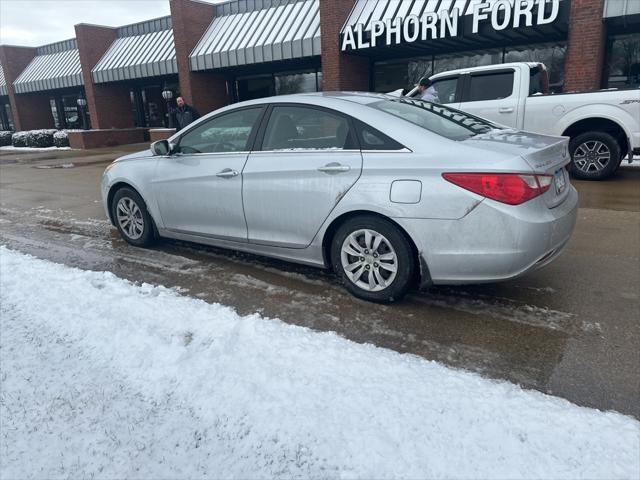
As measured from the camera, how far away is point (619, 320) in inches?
134

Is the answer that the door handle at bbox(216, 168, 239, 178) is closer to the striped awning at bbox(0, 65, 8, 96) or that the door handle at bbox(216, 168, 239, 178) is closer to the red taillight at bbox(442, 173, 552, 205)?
the red taillight at bbox(442, 173, 552, 205)

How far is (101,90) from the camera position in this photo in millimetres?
23609

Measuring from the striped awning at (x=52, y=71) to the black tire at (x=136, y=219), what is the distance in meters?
22.3

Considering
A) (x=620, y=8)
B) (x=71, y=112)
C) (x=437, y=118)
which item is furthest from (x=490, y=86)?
(x=71, y=112)

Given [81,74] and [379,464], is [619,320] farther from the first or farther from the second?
[81,74]

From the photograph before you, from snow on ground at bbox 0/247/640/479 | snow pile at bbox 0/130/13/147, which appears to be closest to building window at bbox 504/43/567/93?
snow on ground at bbox 0/247/640/479

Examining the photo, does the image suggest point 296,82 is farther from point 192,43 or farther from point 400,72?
point 400,72

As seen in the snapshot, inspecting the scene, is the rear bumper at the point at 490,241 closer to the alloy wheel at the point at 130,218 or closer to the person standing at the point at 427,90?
the alloy wheel at the point at 130,218

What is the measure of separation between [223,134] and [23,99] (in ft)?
101

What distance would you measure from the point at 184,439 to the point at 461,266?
81.2 inches

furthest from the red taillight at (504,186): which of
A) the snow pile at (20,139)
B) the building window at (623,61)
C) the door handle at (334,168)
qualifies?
the snow pile at (20,139)

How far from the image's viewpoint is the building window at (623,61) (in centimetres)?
1280

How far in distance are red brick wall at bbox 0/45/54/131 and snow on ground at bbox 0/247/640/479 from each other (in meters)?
31.2

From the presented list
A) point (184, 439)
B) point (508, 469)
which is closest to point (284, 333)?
point (184, 439)
